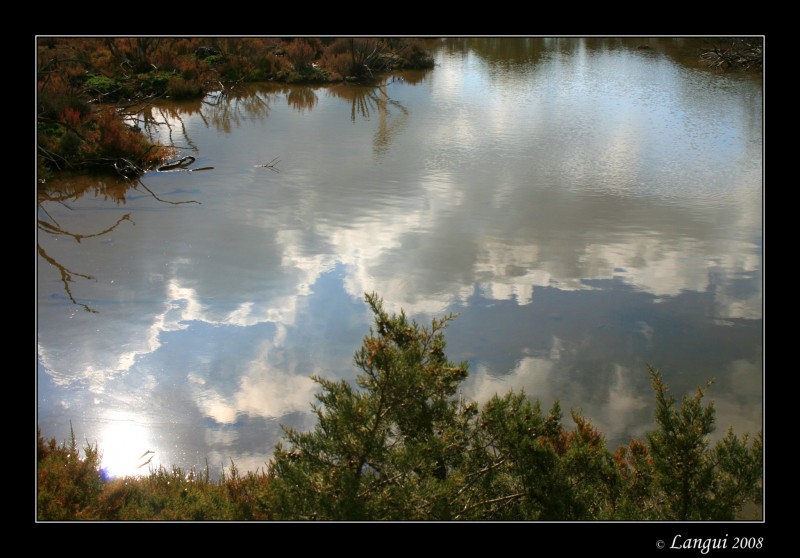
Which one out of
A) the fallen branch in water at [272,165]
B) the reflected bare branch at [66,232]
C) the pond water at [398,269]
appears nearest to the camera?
the pond water at [398,269]

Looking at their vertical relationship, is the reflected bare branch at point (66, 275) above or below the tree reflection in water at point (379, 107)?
below

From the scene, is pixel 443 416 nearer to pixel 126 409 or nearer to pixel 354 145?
pixel 126 409

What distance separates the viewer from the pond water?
4.23 metres

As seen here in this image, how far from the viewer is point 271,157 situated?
29.0 feet

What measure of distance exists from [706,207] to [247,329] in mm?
4447

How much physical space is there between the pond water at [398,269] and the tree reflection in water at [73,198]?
0.04 metres

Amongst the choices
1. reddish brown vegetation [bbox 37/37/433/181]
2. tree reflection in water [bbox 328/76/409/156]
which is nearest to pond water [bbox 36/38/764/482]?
tree reflection in water [bbox 328/76/409/156]

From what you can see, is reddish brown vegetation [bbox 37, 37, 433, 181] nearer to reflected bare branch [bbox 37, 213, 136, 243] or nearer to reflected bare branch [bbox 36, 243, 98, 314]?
reflected bare branch [bbox 37, 213, 136, 243]

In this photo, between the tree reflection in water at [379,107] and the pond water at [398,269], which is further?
the tree reflection in water at [379,107]

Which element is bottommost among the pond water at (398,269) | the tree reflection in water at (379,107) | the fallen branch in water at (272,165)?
the pond water at (398,269)

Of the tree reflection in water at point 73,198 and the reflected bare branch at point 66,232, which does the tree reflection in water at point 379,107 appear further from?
the reflected bare branch at point 66,232

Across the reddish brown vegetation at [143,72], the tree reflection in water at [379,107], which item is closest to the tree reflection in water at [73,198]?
the reddish brown vegetation at [143,72]

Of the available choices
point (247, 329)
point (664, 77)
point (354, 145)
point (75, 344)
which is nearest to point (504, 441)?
point (247, 329)

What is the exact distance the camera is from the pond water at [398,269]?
4.23m
